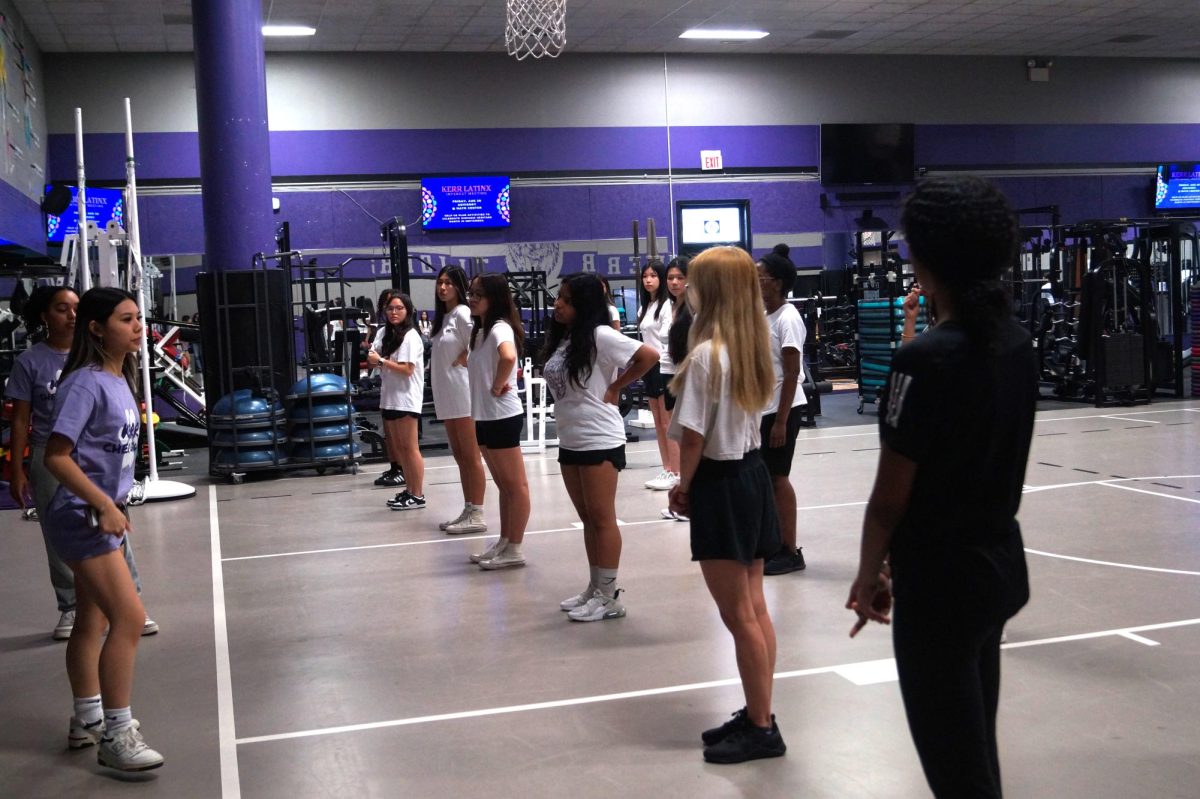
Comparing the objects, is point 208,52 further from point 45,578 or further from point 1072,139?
point 1072,139

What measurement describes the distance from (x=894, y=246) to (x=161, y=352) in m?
10.2

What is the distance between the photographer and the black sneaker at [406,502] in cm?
796

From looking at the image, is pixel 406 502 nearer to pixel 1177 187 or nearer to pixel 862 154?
pixel 862 154

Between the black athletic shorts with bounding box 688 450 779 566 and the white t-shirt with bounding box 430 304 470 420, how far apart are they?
3428 millimetres

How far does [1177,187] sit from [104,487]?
19820mm

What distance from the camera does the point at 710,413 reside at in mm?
3322

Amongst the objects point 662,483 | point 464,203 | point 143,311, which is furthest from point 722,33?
point 143,311

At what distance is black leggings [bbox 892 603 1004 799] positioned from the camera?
6.54 ft

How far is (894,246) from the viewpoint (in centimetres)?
1673

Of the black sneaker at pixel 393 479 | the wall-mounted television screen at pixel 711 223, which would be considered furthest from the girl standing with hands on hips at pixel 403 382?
the wall-mounted television screen at pixel 711 223

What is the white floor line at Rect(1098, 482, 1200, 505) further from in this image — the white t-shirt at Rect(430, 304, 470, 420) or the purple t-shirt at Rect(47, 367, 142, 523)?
the purple t-shirt at Rect(47, 367, 142, 523)

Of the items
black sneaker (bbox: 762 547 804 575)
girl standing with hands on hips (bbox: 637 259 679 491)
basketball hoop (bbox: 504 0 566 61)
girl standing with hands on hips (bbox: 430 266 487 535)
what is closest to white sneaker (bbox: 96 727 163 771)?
black sneaker (bbox: 762 547 804 575)

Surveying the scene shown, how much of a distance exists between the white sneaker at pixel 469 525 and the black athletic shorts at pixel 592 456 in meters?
2.20

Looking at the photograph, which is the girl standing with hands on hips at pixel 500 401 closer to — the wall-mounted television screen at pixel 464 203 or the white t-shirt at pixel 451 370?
the white t-shirt at pixel 451 370
